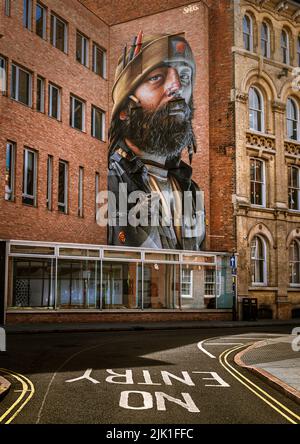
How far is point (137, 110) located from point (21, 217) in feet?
37.2

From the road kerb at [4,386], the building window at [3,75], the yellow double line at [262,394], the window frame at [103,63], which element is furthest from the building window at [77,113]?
the road kerb at [4,386]

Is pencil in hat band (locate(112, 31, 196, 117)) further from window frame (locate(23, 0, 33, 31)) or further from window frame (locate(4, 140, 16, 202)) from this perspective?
window frame (locate(4, 140, 16, 202))

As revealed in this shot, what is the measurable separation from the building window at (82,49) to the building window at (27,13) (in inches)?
170

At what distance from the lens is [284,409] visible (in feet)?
28.4

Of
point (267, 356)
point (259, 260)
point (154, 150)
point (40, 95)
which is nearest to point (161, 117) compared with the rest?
point (154, 150)

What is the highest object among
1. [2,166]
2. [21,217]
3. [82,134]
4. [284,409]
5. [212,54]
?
[212,54]

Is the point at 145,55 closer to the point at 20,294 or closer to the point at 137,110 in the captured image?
the point at 137,110

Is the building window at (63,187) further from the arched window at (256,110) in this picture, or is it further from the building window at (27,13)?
the arched window at (256,110)

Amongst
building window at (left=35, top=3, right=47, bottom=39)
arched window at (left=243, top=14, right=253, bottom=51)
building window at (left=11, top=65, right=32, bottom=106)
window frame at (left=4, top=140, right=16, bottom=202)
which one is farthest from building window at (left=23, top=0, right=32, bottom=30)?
arched window at (left=243, top=14, right=253, bottom=51)

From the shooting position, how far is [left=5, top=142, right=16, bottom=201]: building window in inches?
1011

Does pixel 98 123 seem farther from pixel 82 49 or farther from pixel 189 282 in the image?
pixel 189 282

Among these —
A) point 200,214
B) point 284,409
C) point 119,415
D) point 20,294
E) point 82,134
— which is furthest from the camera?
point 200,214

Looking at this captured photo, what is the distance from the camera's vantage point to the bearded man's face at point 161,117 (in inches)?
1340
